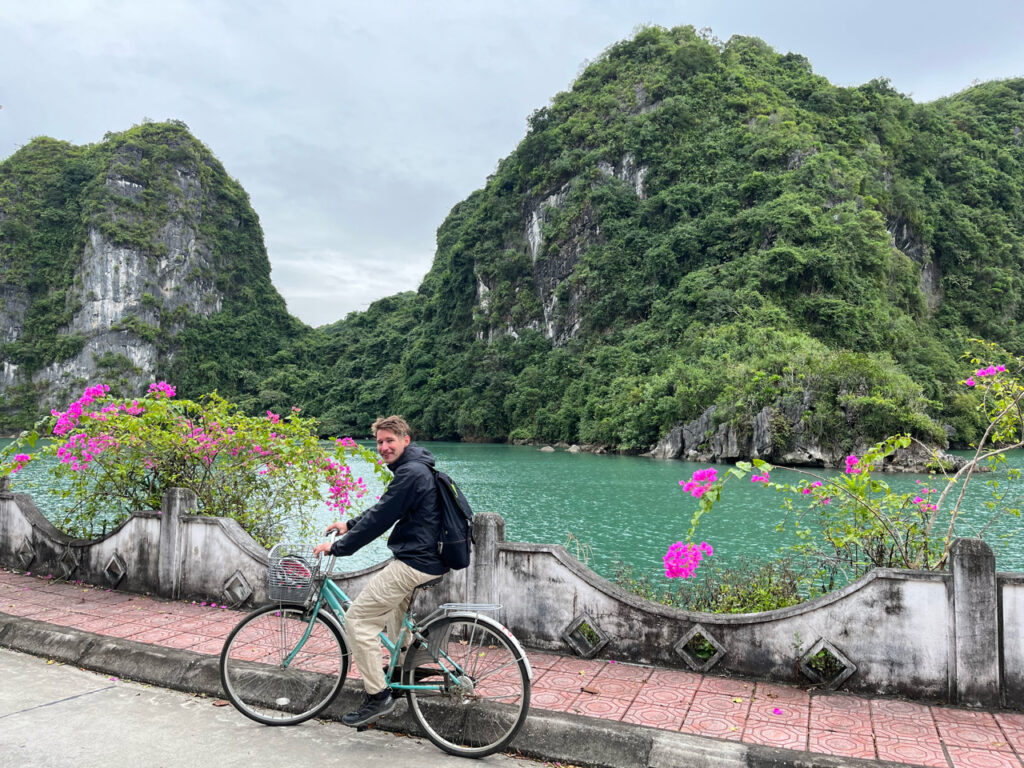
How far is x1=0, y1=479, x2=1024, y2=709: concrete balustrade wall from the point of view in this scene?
3.54 meters

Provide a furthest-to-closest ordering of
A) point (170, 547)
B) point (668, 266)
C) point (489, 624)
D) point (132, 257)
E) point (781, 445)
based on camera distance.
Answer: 1. point (132, 257)
2. point (668, 266)
3. point (781, 445)
4. point (170, 547)
5. point (489, 624)

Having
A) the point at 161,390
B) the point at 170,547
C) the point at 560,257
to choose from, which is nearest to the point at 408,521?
the point at 170,547

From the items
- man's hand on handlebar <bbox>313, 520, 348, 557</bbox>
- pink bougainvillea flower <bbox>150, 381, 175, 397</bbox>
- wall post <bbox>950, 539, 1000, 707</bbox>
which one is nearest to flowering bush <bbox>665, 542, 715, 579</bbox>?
wall post <bbox>950, 539, 1000, 707</bbox>

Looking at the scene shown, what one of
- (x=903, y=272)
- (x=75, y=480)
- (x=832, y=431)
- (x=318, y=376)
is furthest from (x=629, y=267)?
(x=75, y=480)

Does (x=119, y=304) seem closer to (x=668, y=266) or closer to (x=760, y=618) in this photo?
(x=668, y=266)

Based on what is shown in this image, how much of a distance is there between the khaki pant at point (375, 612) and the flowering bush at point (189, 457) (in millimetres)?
2717

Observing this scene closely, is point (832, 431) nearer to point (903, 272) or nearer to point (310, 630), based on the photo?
point (903, 272)

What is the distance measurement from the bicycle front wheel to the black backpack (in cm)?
71

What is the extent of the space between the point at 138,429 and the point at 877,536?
6.06 m

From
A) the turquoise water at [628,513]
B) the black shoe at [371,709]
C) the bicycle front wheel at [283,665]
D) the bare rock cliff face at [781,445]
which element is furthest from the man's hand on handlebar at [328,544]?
the bare rock cliff face at [781,445]

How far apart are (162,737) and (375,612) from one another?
3.94 ft

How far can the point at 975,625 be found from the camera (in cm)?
355

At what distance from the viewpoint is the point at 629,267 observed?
6331cm

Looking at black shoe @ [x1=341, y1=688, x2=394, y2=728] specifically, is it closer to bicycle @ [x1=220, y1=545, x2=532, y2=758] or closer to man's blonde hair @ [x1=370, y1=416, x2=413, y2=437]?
bicycle @ [x1=220, y1=545, x2=532, y2=758]
